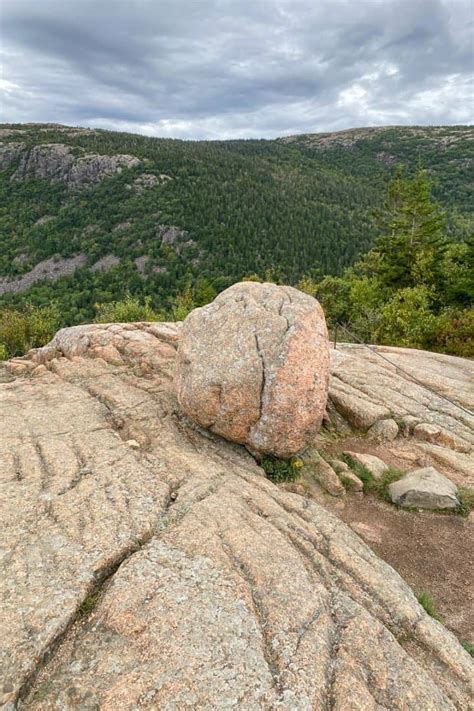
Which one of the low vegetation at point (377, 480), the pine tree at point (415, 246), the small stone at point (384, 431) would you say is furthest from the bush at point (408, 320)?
the low vegetation at point (377, 480)

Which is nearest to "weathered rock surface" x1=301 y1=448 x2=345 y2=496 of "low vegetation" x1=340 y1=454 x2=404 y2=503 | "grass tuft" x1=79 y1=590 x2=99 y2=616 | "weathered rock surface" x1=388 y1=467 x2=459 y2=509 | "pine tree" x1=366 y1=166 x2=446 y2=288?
"low vegetation" x1=340 y1=454 x2=404 y2=503

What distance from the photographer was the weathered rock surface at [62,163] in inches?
7151

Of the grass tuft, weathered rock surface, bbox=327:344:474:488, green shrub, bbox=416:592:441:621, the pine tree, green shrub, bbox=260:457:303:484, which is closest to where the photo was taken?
the grass tuft

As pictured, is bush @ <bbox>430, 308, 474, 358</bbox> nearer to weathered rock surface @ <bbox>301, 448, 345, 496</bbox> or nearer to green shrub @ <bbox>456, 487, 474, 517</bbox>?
green shrub @ <bbox>456, 487, 474, 517</bbox>

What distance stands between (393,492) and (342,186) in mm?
179542

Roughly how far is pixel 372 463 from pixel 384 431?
1957 millimetres

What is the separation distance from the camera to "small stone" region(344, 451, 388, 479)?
13164mm

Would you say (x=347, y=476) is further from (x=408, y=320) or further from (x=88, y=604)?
(x=408, y=320)

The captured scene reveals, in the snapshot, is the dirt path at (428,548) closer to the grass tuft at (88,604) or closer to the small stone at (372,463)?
the small stone at (372,463)

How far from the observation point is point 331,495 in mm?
12289

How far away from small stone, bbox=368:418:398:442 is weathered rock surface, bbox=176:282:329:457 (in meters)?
3.26

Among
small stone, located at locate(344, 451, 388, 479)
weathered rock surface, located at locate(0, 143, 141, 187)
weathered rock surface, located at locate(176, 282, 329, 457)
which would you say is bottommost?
small stone, located at locate(344, 451, 388, 479)

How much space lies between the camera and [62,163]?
618ft

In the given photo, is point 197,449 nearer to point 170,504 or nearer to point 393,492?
point 170,504
